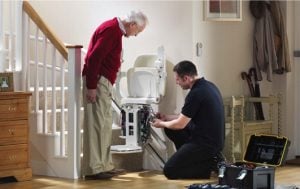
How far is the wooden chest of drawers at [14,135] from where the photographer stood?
18.9 feet

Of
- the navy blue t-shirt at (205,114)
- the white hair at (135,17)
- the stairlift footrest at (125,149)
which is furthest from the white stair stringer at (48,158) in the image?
the white hair at (135,17)

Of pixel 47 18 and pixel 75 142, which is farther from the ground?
pixel 47 18

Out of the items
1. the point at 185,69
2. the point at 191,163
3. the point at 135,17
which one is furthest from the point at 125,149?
the point at 135,17

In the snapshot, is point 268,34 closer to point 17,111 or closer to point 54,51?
point 54,51

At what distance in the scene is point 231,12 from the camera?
22.7ft

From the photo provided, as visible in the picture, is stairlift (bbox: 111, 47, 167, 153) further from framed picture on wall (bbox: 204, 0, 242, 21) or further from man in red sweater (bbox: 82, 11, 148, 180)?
framed picture on wall (bbox: 204, 0, 242, 21)

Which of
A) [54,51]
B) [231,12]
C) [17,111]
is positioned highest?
[231,12]

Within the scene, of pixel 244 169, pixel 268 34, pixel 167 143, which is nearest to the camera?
pixel 244 169

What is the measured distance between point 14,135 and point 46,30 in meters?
1.03

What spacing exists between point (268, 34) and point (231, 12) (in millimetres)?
562

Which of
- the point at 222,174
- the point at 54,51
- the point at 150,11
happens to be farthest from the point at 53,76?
the point at 222,174

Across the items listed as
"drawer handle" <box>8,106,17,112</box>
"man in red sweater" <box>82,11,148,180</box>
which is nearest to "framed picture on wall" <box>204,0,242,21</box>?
"man in red sweater" <box>82,11,148,180</box>

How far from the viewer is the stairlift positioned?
253 inches

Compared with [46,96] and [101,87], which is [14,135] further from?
[101,87]
